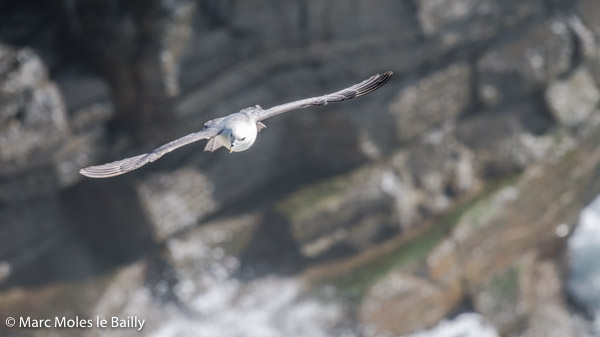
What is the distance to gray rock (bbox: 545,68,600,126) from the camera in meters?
16.9

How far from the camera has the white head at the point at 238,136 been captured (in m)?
7.65

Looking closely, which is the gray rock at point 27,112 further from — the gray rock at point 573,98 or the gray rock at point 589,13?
the gray rock at point 589,13


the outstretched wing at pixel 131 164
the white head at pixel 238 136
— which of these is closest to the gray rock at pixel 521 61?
the white head at pixel 238 136

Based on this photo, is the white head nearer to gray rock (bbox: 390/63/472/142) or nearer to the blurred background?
the blurred background

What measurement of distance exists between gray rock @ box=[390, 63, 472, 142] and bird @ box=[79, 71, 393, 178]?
779 cm

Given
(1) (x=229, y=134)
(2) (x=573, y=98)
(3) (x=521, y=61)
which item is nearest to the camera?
(1) (x=229, y=134)

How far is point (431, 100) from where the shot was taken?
16.3 metres

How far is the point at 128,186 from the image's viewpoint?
15.0m

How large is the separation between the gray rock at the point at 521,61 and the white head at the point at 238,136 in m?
9.61

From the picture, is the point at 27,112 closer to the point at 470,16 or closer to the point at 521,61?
the point at 470,16

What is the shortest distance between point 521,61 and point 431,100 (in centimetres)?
191

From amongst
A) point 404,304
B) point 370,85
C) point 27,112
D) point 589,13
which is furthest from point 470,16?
point 370,85

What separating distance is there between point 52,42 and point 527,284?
31.5ft

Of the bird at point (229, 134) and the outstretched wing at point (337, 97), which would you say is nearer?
the bird at point (229, 134)
